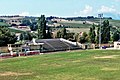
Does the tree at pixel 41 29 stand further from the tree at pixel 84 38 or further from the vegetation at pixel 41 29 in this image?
the tree at pixel 84 38

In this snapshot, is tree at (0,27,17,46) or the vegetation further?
the vegetation

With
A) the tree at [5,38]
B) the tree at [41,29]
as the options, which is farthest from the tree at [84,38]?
the tree at [5,38]

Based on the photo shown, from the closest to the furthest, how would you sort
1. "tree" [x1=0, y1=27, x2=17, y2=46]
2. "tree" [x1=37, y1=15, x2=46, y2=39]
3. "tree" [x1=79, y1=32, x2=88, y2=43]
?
1. "tree" [x1=0, y1=27, x2=17, y2=46]
2. "tree" [x1=37, y1=15, x2=46, y2=39]
3. "tree" [x1=79, y1=32, x2=88, y2=43]

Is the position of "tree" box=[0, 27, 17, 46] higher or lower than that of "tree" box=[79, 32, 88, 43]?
higher

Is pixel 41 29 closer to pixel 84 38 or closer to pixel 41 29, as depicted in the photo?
pixel 41 29

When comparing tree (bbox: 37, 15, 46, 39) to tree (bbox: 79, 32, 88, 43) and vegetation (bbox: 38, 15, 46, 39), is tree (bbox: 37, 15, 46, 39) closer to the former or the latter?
vegetation (bbox: 38, 15, 46, 39)

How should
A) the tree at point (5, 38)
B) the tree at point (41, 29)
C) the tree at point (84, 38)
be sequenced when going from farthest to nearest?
the tree at point (84, 38), the tree at point (41, 29), the tree at point (5, 38)

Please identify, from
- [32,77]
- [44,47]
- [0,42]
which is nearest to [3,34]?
[0,42]

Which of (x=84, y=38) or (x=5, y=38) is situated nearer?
(x=5, y=38)

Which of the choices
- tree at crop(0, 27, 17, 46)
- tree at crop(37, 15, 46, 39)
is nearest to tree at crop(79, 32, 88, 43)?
tree at crop(37, 15, 46, 39)

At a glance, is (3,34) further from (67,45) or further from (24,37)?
(24,37)

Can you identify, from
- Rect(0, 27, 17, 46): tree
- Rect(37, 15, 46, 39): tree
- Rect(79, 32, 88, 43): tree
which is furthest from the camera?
Rect(79, 32, 88, 43): tree

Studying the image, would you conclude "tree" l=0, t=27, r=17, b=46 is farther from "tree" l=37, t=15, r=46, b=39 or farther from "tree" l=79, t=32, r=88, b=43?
"tree" l=79, t=32, r=88, b=43

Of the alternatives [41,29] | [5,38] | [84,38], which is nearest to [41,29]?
[41,29]
